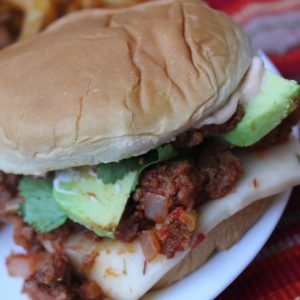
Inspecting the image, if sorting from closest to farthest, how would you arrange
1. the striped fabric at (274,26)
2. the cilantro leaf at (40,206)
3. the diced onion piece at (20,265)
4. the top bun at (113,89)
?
the top bun at (113,89) → the cilantro leaf at (40,206) → the diced onion piece at (20,265) → the striped fabric at (274,26)

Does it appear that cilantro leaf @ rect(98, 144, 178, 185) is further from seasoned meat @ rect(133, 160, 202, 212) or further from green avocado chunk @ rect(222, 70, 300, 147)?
green avocado chunk @ rect(222, 70, 300, 147)

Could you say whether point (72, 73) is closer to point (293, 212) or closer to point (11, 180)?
point (11, 180)

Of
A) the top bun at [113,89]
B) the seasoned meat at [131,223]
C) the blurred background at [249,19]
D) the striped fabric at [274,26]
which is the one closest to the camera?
the top bun at [113,89]

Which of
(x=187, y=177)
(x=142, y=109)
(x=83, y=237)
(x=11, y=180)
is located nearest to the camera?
(x=142, y=109)

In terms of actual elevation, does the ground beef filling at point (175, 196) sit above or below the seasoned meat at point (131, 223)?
above

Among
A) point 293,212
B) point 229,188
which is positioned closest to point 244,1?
point 293,212

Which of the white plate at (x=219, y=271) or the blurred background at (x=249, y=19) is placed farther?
the blurred background at (x=249, y=19)

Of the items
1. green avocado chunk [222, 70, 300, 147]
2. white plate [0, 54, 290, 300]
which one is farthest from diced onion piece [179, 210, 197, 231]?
green avocado chunk [222, 70, 300, 147]

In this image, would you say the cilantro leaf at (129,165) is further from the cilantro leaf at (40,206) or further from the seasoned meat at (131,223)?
the cilantro leaf at (40,206)

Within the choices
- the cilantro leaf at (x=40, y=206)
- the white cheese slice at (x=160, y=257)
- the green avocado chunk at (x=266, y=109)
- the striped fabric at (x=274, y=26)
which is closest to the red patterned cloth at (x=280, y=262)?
the striped fabric at (x=274, y=26)
